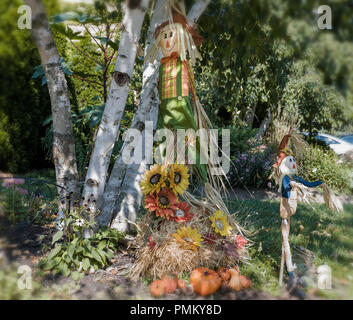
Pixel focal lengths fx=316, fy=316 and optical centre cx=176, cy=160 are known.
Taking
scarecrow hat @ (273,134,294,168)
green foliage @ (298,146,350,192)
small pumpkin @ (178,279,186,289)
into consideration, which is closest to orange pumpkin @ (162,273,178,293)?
small pumpkin @ (178,279,186,289)

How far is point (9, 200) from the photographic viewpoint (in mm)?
3404

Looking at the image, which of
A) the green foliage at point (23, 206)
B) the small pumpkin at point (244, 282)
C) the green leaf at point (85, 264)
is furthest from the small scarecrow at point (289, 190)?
the green foliage at point (23, 206)

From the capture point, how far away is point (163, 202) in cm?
228

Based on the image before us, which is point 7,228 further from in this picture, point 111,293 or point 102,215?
point 111,293

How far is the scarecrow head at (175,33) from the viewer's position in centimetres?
221

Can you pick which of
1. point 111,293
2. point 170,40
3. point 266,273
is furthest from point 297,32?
point 111,293

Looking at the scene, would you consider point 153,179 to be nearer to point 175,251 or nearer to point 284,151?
point 175,251

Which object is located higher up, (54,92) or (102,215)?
(54,92)

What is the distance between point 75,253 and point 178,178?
3.06ft

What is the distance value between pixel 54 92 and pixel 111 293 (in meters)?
1.52

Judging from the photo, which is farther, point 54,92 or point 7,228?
point 7,228

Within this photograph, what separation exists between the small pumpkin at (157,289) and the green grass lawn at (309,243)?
0.65 meters

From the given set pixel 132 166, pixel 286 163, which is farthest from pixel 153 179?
pixel 286 163

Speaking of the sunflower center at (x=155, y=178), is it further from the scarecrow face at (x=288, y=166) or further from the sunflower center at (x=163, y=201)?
the scarecrow face at (x=288, y=166)
